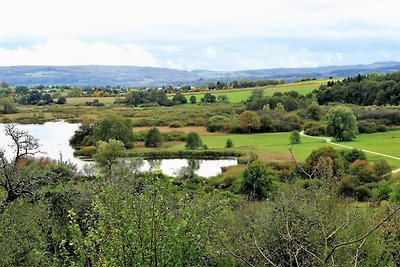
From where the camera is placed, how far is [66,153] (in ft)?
194

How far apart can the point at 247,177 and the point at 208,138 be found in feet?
112

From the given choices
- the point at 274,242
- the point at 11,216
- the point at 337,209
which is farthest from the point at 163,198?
the point at 337,209

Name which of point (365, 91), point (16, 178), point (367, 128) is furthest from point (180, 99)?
point (16, 178)

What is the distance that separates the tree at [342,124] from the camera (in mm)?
60188

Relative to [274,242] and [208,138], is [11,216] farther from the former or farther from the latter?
[208,138]

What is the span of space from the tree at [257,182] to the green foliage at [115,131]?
29039mm

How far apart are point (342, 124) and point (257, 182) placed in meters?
28.9

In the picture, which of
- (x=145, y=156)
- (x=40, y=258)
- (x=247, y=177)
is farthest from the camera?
(x=145, y=156)

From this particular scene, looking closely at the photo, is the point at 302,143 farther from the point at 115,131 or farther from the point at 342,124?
the point at 115,131

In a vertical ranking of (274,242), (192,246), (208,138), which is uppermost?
(192,246)

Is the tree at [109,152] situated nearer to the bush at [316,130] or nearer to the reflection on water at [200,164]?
the reflection on water at [200,164]

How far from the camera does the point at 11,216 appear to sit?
1558cm

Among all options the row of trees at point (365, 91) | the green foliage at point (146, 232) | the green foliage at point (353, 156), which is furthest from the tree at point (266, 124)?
the green foliage at point (146, 232)

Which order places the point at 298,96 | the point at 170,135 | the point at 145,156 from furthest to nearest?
the point at 298,96 → the point at 170,135 → the point at 145,156
